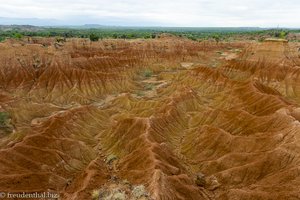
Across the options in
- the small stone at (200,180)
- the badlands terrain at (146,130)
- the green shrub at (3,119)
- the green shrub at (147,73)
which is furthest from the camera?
the green shrub at (147,73)

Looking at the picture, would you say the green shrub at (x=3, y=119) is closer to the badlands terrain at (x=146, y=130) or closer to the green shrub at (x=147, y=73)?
the badlands terrain at (x=146, y=130)

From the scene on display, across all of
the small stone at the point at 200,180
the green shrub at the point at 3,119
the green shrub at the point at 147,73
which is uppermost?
the green shrub at the point at 3,119

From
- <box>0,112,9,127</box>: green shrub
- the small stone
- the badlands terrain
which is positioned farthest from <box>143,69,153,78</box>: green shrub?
the small stone

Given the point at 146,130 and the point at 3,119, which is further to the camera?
the point at 3,119

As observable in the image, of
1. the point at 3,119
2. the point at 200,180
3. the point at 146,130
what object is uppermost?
the point at 146,130

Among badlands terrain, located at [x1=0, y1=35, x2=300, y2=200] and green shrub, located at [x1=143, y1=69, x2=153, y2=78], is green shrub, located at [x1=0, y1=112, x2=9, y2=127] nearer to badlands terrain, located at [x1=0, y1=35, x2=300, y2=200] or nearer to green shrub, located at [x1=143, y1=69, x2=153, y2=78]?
badlands terrain, located at [x1=0, y1=35, x2=300, y2=200]

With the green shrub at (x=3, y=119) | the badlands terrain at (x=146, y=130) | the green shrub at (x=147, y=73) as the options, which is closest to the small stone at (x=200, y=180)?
the badlands terrain at (x=146, y=130)

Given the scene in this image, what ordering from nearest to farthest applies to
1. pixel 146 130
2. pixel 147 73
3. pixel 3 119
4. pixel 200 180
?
pixel 200 180, pixel 146 130, pixel 3 119, pixel 147 73

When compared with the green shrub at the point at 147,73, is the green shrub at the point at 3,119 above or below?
above

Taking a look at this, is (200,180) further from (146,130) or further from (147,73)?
(147,73)

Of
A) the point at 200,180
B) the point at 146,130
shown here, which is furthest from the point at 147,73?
the point at 200,180
